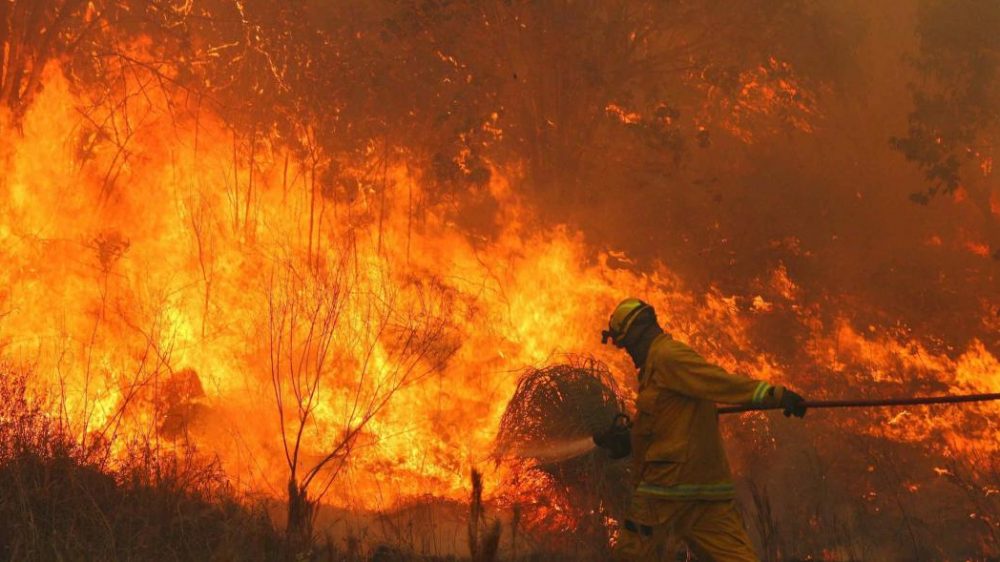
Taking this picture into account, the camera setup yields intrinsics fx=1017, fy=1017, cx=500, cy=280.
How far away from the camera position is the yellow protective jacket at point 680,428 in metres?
5.08

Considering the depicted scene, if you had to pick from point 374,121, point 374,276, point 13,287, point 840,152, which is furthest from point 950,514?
point 13,287

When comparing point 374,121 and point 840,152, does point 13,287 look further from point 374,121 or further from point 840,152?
point 840,152

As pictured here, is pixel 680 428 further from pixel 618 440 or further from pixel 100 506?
pixel 100 506

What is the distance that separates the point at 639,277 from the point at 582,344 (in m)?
2.09

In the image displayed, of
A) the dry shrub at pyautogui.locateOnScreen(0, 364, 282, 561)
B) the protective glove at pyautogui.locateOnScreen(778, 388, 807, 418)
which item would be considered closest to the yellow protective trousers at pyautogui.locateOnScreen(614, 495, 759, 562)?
the protective glove at pyautogui.locateOnScreen(778, 388, 807, 418)

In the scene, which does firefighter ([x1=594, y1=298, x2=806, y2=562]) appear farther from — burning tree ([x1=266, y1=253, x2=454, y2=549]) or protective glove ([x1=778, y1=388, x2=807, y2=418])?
burning tree ([x1=266, y1=253, x2=454, y2=549])

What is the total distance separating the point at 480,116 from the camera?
13.7 metres

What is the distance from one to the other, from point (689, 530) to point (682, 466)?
1.05 feet

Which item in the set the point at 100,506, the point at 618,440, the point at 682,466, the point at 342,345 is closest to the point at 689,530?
the point at 682,466

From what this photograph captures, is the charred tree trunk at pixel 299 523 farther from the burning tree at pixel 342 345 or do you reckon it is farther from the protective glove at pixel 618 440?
the burning tree at pixel 342 345

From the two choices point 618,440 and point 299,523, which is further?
point 299,523

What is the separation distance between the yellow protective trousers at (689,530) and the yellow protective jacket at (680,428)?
5cm

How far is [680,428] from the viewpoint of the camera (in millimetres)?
5199

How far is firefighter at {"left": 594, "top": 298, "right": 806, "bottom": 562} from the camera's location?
16.5 ft
